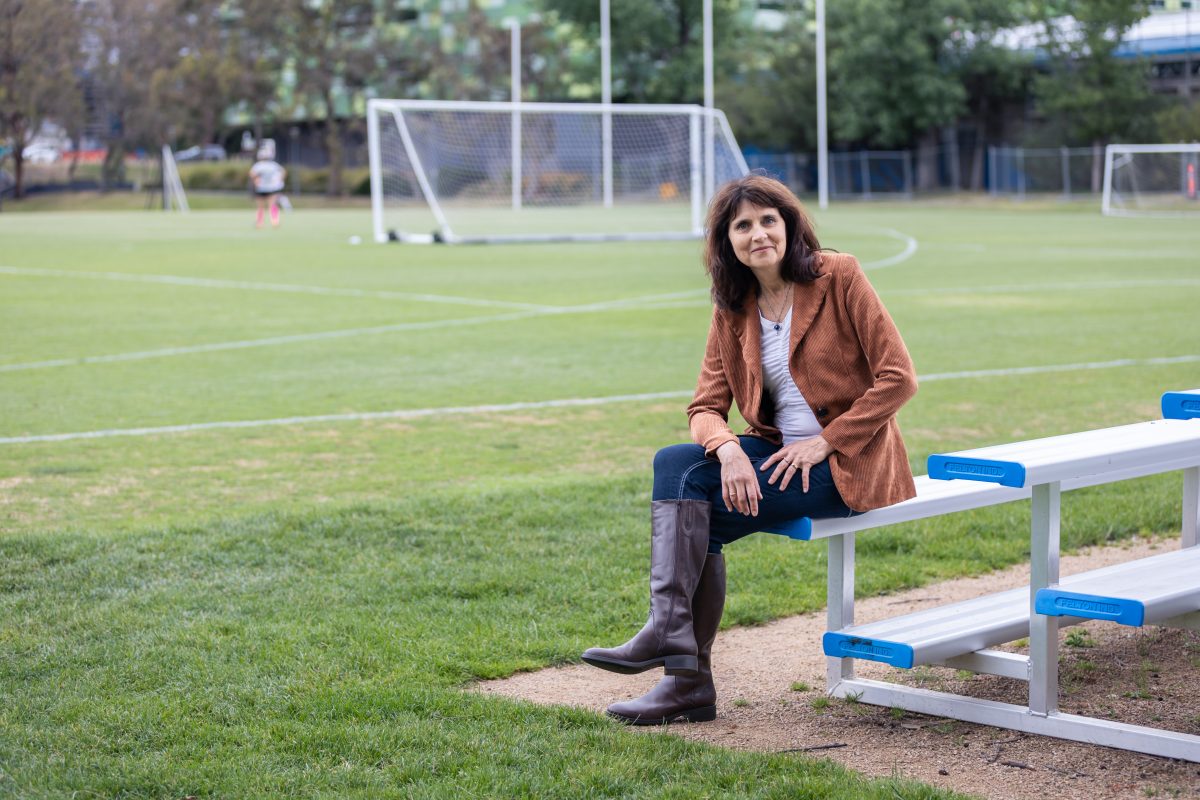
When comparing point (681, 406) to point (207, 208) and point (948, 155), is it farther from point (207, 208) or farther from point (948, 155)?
point (207, 208)

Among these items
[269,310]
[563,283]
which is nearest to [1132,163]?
[563,283]

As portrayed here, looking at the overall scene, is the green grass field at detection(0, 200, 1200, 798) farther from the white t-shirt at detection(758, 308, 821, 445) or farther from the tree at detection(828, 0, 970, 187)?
the tree at detection(828, 0, 970, 187)

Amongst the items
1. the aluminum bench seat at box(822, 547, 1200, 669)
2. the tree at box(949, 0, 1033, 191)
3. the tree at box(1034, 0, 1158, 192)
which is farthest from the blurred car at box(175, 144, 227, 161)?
the aluminum bench seat at box(822, 547, 1200, 669)

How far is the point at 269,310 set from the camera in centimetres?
1652

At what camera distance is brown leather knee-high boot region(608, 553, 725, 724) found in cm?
408

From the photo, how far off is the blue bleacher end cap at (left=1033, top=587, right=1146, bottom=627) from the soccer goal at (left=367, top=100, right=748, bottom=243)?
88.4ft

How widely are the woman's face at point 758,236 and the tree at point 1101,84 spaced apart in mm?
50786

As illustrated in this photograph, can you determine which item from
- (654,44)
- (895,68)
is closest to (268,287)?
(895,68)

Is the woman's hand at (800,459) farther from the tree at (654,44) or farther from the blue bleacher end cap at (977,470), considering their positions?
the tree at (654,44)

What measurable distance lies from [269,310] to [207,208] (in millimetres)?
51802

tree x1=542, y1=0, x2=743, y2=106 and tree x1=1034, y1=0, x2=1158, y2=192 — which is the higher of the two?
tree x1=542, y1=0, x2=743, y2=106

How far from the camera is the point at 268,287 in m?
19.5

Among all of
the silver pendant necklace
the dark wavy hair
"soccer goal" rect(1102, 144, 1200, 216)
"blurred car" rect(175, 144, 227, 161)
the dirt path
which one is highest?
"blurred car" rect(175, 144, 227, 161)

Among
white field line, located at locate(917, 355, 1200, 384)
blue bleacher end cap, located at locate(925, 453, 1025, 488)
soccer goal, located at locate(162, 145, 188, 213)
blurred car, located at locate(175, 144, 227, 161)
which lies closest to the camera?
blue bleacher end cap, located at locate(925, 453, 1025, 488)
